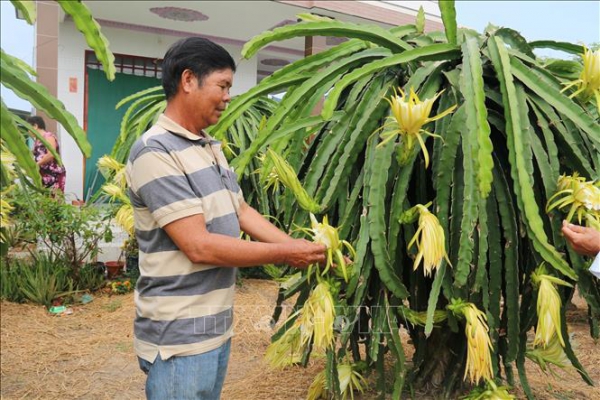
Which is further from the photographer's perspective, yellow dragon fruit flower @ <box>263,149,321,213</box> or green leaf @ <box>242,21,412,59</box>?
green leaf @ <box>242,21,412,59</box>

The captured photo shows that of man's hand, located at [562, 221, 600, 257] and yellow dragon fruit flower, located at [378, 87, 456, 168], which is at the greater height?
yellow dragon fruit flower, located at [378, 87, 456, 168]

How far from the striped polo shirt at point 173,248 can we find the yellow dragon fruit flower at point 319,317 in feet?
0.89

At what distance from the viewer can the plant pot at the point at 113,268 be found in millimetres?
4816

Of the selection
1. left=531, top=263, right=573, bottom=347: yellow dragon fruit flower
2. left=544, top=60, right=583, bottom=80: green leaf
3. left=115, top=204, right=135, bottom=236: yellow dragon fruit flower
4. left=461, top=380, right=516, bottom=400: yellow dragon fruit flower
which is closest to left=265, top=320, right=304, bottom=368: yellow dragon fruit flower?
left=461, top=380, right=516, bottom=400: yellow dragon fruit flower

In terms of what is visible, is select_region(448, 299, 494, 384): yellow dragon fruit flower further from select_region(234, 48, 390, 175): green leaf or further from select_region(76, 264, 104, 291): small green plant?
select_region(76, 264, 104, 291): small green plant

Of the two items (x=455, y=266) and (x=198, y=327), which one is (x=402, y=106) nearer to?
(x=455, y=266)

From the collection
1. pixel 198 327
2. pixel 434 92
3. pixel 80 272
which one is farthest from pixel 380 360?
pixel 80 272

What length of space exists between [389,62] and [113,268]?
382 cm

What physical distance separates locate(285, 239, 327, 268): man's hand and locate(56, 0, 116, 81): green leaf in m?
0.60

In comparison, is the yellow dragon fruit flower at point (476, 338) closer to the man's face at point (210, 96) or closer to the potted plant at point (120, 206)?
the man's face at point (210, 96)

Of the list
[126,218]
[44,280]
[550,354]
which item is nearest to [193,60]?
[550,354]

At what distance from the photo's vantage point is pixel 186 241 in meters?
1.28

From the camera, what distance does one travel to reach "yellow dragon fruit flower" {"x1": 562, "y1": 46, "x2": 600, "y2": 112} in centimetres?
168

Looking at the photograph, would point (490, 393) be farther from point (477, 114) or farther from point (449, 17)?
point (449, 17)
